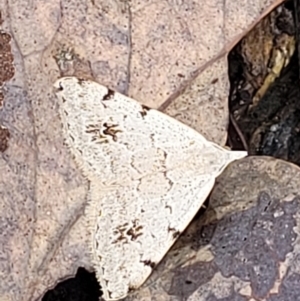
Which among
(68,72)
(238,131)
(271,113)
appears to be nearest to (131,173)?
(68,72)

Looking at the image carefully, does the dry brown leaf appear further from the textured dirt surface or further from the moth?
the textured dirt surface

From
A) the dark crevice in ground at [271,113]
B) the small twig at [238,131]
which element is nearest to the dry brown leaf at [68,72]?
the small twig at [238,131]

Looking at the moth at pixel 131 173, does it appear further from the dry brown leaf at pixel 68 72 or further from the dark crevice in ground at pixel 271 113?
the dark crevice in ground at pixel 271 113

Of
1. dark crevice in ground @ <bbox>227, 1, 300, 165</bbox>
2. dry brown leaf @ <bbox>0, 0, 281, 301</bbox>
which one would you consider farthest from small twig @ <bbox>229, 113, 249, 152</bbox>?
dry brown leaf @ <bbox>0, 0, 281, 301</bbox>

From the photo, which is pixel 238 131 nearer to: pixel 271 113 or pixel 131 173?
pixel 271 113

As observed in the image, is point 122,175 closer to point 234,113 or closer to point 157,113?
point 157,113

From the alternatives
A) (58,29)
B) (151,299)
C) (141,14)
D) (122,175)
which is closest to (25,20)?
(58,29)

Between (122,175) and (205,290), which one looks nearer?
(205,290)
